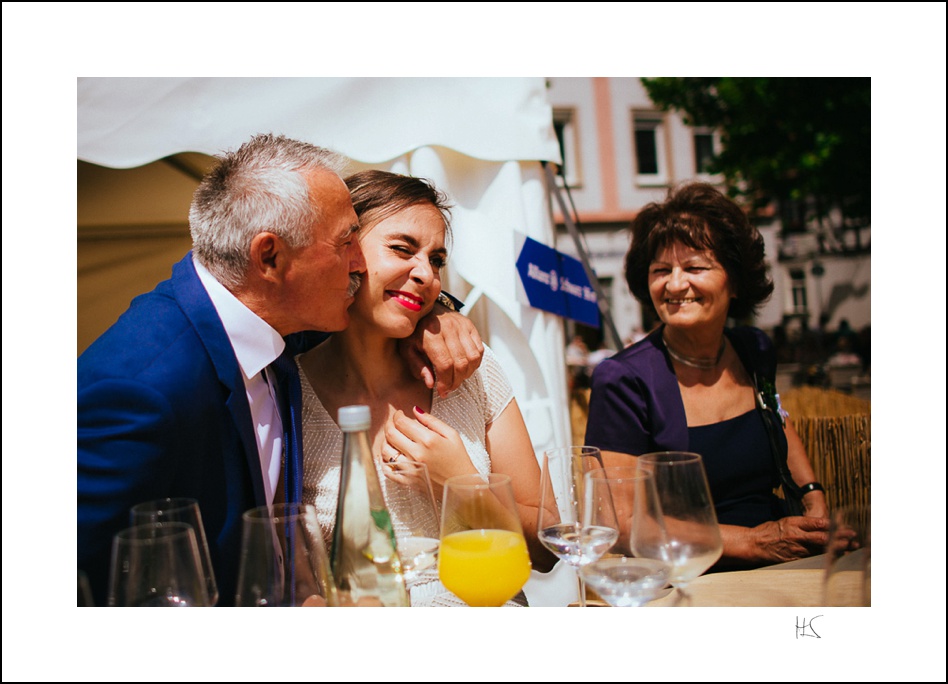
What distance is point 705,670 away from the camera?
150 centimetres

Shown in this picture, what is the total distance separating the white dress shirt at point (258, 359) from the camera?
1.60 m

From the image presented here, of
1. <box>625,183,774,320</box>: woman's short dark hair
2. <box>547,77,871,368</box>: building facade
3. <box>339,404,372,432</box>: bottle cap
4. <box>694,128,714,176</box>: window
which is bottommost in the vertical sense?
<box>339,404,372,432</box>: bottle cap

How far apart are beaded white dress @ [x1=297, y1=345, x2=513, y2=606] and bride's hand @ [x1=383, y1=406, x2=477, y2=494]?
0.27ft

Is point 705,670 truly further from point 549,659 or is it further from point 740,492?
point 740,492

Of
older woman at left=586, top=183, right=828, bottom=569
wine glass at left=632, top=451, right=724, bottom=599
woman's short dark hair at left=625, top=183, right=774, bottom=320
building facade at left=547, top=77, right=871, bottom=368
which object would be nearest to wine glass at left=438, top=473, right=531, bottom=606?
wine glass at left=632, top=451, right=724, bottom=599

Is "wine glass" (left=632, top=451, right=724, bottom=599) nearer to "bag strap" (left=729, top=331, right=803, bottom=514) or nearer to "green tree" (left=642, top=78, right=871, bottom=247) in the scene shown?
"bag strap" (left=729, top=331, right=803, bottom=514)

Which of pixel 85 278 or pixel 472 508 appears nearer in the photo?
pixel 472 508

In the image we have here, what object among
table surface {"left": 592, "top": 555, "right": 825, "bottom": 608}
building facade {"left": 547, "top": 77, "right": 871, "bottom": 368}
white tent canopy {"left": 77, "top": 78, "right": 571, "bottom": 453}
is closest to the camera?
table surface {"left": 592, "top": 555, "right": 825, "bottom": 608}

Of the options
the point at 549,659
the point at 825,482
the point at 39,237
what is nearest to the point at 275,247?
the point at 39,237

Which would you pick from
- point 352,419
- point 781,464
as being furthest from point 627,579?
point 781,464

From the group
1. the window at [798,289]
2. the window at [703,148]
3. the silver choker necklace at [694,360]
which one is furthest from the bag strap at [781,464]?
the window at [703,148]

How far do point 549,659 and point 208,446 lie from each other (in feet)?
2.83

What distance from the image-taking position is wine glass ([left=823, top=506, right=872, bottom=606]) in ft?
3.57

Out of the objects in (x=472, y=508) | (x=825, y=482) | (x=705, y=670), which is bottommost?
(x=705, y=670)
